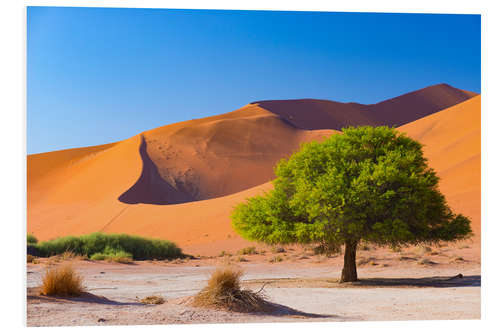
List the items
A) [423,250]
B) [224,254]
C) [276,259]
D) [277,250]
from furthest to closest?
1. [277,250]
2. [224,254]
3. [276,259]
4. [423,250]

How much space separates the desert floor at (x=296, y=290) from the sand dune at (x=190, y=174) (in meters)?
7.99

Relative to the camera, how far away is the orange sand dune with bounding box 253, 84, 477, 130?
101 meters

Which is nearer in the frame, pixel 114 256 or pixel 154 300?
pixel 154 300

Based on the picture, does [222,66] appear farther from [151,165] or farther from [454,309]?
[151,165]

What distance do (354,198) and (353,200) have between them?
9 cm

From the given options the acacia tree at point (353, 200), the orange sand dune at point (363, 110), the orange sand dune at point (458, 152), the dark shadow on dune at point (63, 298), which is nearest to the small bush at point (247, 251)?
the orange sand dune at point (458, 152)

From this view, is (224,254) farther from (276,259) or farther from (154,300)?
(154,300)

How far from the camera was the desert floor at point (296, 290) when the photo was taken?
32.9ft

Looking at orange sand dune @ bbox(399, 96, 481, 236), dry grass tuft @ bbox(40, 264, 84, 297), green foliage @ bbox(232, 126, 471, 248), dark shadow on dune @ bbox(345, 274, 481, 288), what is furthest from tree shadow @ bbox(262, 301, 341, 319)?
orange sand dune @ bbox(399, 96, 481, 236)

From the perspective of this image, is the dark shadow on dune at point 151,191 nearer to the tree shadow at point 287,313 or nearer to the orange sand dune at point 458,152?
the orange sand dune at point 458,152

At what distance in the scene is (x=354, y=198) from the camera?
1600cm

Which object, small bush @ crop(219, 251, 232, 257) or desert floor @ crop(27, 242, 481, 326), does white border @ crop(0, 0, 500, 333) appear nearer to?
desert floor @ crop(27, 242, 481, 326)

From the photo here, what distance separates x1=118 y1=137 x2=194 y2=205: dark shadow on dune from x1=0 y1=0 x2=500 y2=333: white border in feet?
143

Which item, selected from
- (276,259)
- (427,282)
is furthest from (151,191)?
(427,282)
